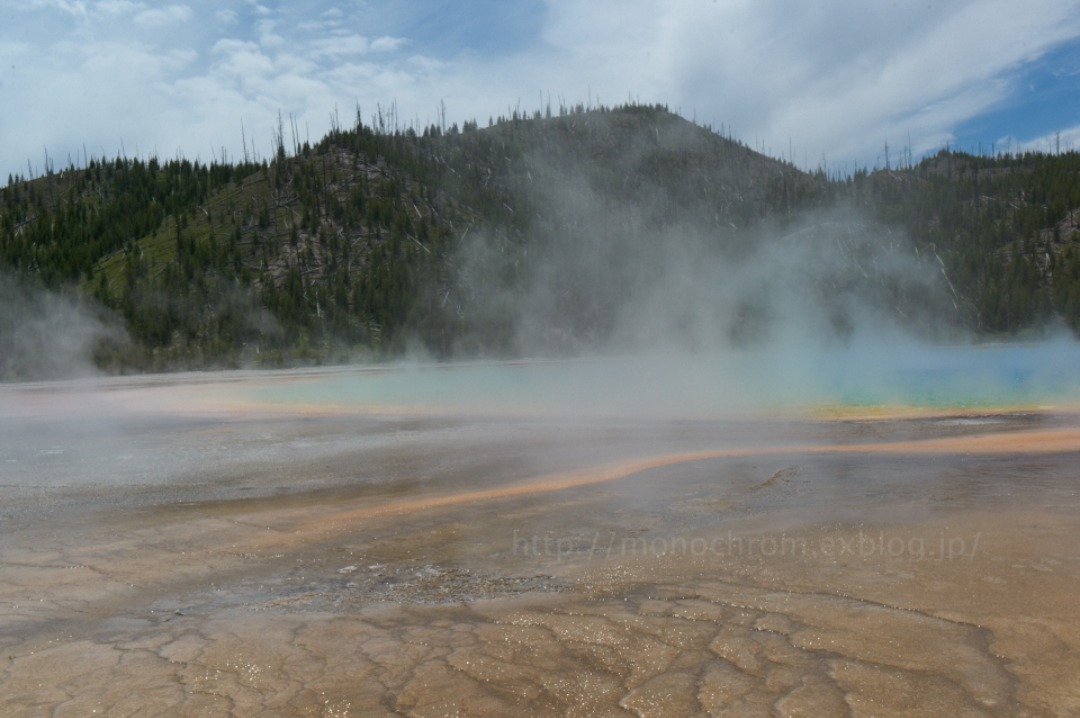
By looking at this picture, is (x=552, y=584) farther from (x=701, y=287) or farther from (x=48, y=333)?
(x=701, y=287)

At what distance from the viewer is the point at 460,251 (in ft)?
349

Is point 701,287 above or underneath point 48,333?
above

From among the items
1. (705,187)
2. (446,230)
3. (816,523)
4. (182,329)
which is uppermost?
(705,187)

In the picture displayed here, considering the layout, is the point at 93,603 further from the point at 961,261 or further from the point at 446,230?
the point at 961,261

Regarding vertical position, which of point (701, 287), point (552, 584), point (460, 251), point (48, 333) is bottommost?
point (552, 584)

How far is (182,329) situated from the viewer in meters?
85.4

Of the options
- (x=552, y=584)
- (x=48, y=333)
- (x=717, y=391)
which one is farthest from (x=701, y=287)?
(x=552, y=584)

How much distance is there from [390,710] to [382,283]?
9204cm

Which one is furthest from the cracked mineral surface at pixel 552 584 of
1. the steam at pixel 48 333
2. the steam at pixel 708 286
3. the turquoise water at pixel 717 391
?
the steam at pixel 708 286

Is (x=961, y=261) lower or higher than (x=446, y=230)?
lower

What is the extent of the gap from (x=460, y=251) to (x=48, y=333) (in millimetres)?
48936

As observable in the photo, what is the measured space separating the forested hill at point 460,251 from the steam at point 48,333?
0.73 metres

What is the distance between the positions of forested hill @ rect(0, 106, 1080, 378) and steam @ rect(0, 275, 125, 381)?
0.73 metres

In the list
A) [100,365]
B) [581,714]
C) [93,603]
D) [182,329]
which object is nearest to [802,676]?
[581,714]
